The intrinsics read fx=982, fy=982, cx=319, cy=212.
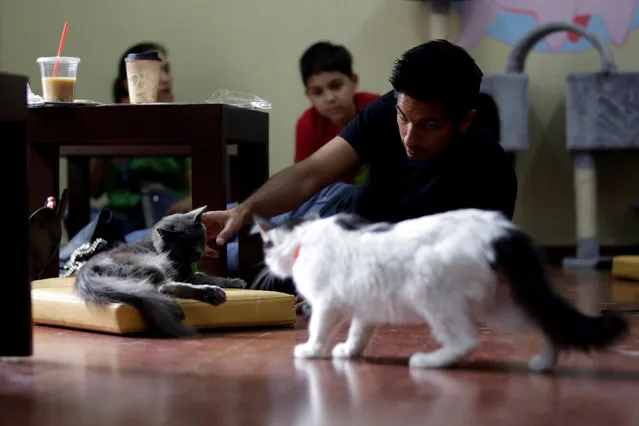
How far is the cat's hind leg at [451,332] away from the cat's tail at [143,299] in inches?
27.0

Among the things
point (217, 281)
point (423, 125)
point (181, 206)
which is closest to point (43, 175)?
point (217, 281)

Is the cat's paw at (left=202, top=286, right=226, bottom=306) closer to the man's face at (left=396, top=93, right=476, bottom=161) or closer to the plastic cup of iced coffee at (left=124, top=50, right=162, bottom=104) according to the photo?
the man's face at (left=396, top=93, right=476, bottom=161)

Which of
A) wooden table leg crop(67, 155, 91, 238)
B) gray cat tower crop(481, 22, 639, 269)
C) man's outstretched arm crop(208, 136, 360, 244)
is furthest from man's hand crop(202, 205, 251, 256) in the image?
gray cat tower crop(481, 22, 639, 269)

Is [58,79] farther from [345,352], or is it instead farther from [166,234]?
[345,352]

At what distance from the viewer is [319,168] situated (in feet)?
8.25

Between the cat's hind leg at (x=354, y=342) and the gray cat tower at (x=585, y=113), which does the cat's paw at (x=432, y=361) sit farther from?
the gray cat tower at (x=585, y=113)

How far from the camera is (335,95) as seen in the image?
13.0 ft

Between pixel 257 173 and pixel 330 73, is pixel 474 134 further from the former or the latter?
pixel 330 73

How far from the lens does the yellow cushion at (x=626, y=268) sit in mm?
3750

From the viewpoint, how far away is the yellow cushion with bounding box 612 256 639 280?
375 cm

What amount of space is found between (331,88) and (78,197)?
1145mm

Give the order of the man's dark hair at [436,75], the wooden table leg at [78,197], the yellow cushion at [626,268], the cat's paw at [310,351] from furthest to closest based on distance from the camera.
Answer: the yellow cushion at [626,268], the wooden table leg at [78,197], the man's dark hair at [436,75], the cat's paw at [310,351]

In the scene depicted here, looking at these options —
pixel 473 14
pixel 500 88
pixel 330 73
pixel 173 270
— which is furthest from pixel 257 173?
pixel 473 14

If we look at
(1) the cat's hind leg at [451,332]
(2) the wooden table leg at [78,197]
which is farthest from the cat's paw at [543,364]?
(2) the wooden table leg at [78,197]
